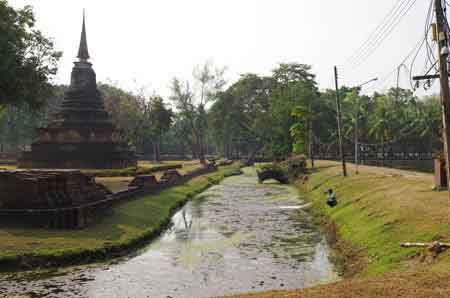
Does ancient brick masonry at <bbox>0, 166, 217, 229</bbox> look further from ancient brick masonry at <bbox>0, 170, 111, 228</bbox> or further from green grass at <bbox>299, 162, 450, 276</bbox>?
green grass at <bbox>299, 162, 450, 276</bbox>

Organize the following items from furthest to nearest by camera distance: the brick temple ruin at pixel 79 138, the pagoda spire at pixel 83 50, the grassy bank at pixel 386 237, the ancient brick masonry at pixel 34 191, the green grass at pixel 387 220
Answer: the pagoda spire at pixel 83 50, the brick temple ruin at pixel 79 138, the ancient brick masonry at pixel 34 191, the green grass at pixel 387 220, the grassy bank at pixel 386 237

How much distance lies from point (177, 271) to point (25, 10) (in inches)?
→ 897

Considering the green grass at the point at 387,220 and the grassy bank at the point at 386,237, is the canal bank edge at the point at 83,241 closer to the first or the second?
the grassy bank at the point at 386,237

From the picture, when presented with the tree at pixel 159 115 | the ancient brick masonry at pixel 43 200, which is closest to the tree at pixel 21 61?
the ancient brick masonry at pixel 43 200

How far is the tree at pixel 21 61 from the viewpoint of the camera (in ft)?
89.5

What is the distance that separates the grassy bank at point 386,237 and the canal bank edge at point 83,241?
9.05 m

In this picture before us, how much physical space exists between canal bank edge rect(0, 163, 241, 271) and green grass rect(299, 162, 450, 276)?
990 centimetres

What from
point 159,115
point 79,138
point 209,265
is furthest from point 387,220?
point 159,115

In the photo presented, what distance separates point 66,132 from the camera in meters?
56.7

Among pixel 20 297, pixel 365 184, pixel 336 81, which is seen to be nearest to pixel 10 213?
pixel 20 297

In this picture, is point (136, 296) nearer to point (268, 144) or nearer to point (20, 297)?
point (20, 297)

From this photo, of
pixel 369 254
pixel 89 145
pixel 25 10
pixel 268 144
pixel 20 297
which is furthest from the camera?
pixel 268 144

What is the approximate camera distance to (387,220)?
20578mm

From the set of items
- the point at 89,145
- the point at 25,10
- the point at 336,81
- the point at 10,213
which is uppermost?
the point at 25,10
